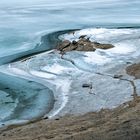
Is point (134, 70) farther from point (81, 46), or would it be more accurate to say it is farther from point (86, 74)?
point (81, 46)

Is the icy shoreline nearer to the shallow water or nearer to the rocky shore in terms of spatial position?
the rocky shore

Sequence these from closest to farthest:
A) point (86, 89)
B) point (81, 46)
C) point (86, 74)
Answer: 1. point (86, 89)
2. point (86, 74)
3. point (81, 46)

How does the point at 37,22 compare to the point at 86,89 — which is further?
the point at 37,22

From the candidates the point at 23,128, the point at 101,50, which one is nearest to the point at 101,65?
the point at 101,50

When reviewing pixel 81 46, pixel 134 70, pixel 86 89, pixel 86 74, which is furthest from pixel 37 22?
pixel 86 89

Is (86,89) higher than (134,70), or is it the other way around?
(134,70)

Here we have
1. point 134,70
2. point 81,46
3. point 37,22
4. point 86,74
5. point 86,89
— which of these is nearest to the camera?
point 86,89

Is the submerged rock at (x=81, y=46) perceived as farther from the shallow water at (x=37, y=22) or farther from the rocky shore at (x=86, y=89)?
the shallow water at (x=37, y=22)

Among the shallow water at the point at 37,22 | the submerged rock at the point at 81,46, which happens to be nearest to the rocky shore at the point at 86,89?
Result: the submerged rock at the point at 81,46
